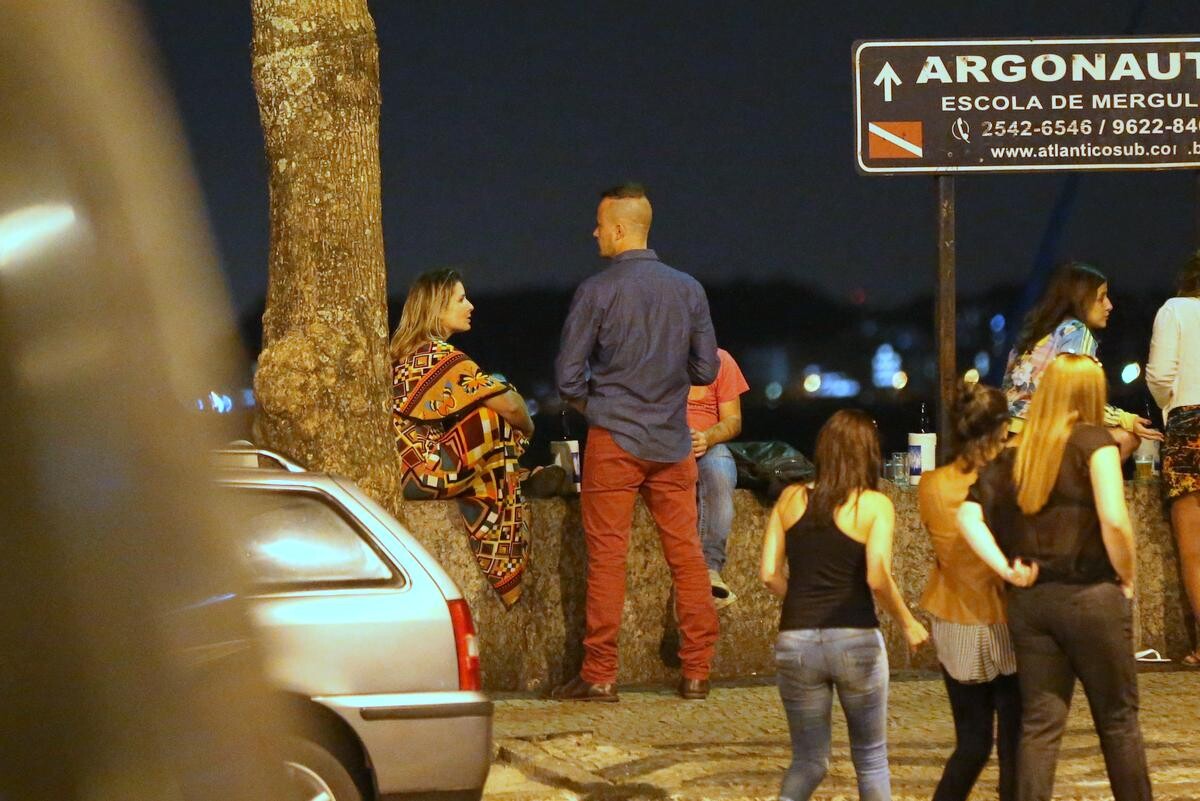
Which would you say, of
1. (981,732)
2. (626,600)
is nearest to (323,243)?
(626,600)

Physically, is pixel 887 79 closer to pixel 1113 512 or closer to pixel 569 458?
pixel 569 458

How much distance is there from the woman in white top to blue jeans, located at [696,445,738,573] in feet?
7.22

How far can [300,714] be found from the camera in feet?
17.8

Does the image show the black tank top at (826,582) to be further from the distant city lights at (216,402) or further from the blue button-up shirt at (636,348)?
the distant city lights at (216,402)

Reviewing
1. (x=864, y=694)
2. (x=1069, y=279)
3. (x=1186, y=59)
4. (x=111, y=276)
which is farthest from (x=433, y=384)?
(x=111, y=276)

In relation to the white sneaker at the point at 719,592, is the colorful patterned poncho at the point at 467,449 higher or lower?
higher

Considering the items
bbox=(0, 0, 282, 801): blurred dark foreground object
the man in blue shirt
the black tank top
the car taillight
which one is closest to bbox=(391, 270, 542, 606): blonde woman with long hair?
the man in blue shirt

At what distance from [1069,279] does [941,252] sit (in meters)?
1.29

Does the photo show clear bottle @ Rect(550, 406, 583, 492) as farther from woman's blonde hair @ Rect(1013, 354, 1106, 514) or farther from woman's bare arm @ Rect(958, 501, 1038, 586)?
woman's blonde hair @ Rect(1013, 354, 1106, 514)

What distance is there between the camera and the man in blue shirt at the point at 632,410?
845 cm

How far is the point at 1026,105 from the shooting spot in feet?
33.3

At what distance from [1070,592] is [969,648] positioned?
1.30 ft

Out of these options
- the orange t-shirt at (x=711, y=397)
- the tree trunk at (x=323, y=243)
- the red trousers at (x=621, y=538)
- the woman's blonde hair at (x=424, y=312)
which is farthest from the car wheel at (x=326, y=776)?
the orange t-shirt at (x=711, y=397)

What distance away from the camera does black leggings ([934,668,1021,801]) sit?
588 centimetres
